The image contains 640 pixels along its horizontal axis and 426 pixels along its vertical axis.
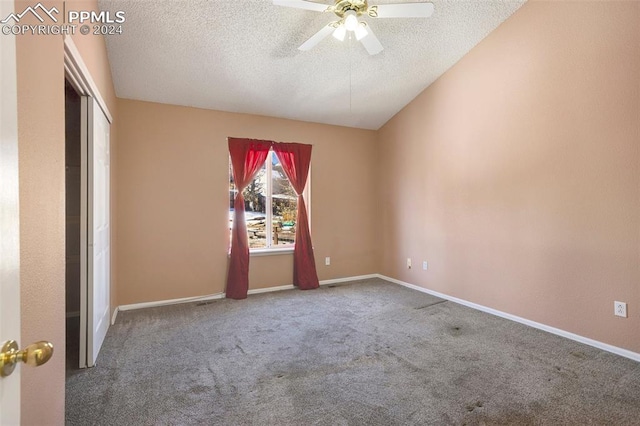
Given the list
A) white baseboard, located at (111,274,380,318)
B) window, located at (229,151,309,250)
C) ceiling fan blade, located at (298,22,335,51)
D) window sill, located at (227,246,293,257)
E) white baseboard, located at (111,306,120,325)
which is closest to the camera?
ceiling fan blade, located at (298,22,335,51)

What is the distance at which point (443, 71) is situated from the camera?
4.02 meters

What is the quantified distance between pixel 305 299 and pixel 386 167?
8.01ft

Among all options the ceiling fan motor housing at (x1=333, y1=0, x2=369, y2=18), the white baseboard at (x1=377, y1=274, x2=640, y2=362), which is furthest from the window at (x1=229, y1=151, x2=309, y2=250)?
the ceiling fan motor housing at (x1=333, y1=0, x2=369, y2=18)

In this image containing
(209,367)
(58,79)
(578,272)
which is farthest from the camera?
(578,272)

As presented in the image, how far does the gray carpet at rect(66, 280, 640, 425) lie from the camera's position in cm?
185

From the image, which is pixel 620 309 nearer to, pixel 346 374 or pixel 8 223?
pixel 346 374

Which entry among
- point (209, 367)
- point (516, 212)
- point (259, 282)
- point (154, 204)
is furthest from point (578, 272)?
point (154, 204)

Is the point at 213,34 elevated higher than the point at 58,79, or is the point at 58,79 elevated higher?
the point at 213,34

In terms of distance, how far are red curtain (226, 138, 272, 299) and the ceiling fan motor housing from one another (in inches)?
92.1

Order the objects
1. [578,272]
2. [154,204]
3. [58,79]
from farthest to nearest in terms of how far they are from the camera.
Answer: [154,204] → [578,272] → [58,79]

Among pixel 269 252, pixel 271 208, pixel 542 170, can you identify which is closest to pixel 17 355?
pixel 542 170

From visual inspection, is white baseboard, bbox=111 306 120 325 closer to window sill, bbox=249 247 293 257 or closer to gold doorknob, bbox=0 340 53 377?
window sill, bbox=249 247 293 257

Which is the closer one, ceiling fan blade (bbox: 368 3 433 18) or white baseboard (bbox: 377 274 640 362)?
ceiling fan blade (bbox: 368 3 433 18)

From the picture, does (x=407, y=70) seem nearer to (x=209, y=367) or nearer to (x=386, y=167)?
(x=386, y=167)
